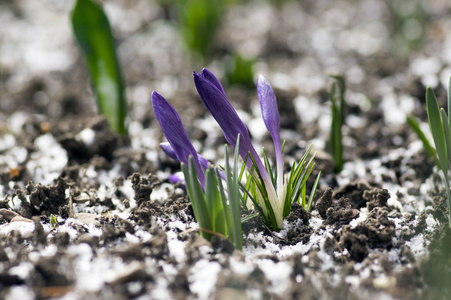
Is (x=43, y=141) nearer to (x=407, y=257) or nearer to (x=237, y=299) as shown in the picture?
(x=237, y=299)

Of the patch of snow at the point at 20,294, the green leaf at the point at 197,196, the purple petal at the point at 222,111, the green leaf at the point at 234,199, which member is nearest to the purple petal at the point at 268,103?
the purple petal at the point at 222,111

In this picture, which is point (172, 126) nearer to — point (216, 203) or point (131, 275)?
point (216, 203)

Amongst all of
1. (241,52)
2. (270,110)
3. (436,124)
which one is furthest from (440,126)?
(241,52)

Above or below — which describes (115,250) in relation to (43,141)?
below

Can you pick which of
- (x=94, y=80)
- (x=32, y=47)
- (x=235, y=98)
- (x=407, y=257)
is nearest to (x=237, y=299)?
(x=407, y=257)

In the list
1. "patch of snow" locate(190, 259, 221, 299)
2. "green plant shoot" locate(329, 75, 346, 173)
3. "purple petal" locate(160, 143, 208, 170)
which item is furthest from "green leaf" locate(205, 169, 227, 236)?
"green plant shoot" locate(329, 75, 346, 173)

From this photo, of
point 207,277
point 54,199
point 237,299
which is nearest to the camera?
point 237,299

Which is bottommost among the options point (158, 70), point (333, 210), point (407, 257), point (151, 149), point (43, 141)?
point (407, 257)

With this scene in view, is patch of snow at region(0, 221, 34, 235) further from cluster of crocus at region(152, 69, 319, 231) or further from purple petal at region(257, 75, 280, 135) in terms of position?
purple petal at region(257, 75, 280, 135)
